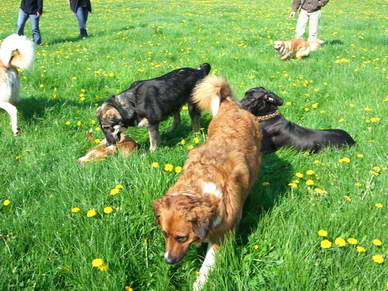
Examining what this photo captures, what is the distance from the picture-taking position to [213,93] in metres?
4.07

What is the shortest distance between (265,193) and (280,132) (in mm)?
1622

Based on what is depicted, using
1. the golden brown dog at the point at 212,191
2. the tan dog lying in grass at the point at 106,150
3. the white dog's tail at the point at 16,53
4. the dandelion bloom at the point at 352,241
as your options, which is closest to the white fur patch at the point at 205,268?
the golden brown dog at the point at 212,191

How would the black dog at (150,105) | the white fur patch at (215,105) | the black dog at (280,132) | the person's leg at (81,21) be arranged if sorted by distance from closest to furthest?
1. the white fur patch at (215,105)
2. the black dog at (280,132)
3. the black dog at (150,105)
4. the person's leg at (81,21)

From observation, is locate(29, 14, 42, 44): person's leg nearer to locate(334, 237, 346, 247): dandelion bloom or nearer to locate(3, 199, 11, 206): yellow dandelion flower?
locate(3, 199, 11, 206): yellow dandelion flower

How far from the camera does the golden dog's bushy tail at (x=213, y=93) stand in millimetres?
4059

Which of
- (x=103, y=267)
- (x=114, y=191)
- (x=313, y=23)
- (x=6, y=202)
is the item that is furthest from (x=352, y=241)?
(x=313, y=23)

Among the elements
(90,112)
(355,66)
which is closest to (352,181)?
(90,112)

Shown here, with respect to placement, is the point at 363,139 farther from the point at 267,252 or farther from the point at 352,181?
the point at 267,252

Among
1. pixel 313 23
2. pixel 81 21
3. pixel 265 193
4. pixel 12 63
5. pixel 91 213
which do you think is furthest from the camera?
pixel 81 21

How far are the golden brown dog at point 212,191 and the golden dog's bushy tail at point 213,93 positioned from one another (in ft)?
1.43

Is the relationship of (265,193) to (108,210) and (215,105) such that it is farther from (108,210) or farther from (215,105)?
(108,210)

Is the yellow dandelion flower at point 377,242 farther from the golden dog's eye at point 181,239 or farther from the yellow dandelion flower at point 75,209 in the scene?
the yellow dandelion flower at point 75,209

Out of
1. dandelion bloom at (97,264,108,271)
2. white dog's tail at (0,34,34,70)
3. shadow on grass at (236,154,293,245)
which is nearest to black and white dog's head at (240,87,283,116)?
shadow on grass at (236,154,293,245)

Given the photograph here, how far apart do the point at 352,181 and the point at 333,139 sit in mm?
1086
